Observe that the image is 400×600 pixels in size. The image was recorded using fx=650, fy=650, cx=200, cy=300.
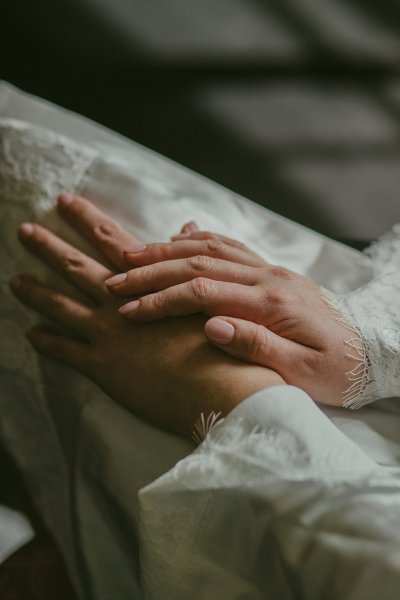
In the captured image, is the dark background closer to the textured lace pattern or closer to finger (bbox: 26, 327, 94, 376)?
the textured lace pattern

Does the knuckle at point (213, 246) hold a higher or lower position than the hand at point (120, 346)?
higher

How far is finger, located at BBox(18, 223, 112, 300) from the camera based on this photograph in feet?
2.68

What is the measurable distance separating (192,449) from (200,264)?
216mm

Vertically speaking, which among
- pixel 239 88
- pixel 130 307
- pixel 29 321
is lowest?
pixel 29 321

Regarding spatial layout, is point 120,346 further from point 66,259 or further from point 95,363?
point 66,259

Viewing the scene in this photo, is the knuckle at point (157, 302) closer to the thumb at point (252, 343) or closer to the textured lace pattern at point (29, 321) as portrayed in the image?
the thumb at point (252, 343)

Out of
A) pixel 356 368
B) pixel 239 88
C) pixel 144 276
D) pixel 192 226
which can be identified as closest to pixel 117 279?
pixel 144 276

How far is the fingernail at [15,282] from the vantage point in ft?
2.77

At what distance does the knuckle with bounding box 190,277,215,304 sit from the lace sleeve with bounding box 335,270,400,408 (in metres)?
0.17

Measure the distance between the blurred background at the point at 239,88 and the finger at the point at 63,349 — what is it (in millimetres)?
545

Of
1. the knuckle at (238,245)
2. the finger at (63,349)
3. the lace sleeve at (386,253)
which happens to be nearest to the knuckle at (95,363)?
the finger at (63,349)

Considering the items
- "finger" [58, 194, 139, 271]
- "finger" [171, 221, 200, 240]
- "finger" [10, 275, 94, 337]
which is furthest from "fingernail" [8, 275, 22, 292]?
"finger" [171, 221, 200, 240]

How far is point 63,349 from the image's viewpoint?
0.80 metres

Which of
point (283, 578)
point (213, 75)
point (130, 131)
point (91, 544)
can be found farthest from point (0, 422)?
point (213, 75)
